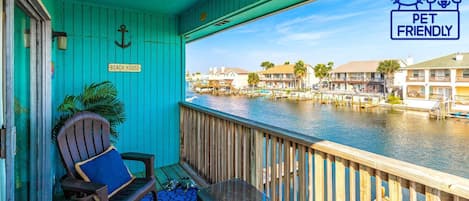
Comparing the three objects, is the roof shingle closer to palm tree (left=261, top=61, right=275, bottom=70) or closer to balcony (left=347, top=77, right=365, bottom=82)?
balcony (left=347, top=77, right=365, bottom=82)

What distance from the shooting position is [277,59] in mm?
4496

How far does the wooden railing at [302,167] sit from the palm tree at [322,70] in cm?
146

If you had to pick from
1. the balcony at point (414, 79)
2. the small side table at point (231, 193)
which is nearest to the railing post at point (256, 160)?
the small side table at point (231, 193)

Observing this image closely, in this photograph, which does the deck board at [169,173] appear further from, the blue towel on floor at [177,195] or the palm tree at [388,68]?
the palm tree at [388,68]

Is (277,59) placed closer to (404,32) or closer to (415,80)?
(404,32)

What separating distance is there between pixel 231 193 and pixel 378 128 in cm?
230

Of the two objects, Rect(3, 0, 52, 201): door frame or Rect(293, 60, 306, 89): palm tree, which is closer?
Rect(3, 0, 52, 201): door frame

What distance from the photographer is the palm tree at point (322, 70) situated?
3.29m

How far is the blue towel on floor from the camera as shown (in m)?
2.77

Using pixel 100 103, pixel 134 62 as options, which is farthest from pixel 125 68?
pixel 100 103

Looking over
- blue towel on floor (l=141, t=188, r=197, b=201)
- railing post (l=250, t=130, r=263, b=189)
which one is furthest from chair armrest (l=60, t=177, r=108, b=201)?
railing post (l=250, t=130, r=263, b=189)

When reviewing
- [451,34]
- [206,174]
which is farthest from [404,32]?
[206,174]

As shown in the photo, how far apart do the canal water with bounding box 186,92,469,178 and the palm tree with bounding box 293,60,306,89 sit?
1.23ft

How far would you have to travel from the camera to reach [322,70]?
3.42 meters
